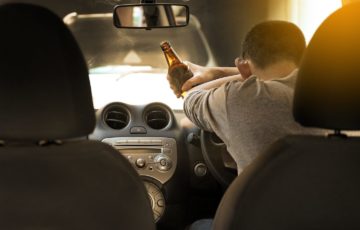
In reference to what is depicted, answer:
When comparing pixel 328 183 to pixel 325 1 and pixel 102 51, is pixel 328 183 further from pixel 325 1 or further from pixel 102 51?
pixel 102 51

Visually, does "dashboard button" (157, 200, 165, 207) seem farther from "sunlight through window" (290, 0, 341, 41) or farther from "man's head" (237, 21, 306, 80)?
"sunlight through window" (290, 0, 341, 41)

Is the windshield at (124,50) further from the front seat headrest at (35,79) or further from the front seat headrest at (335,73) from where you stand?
the front seat headrest at (335,73)

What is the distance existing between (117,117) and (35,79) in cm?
200

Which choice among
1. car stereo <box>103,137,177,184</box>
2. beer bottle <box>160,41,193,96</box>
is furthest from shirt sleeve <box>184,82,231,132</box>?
car stereo <box>103,137,177,184</box>

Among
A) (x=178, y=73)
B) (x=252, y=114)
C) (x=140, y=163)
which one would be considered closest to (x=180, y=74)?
(x=178, y=73)

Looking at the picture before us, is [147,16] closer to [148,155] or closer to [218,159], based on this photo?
[148,155]

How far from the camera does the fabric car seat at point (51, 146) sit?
204 centimetres

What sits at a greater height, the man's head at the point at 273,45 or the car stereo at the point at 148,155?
the man's head at the point at 273,45

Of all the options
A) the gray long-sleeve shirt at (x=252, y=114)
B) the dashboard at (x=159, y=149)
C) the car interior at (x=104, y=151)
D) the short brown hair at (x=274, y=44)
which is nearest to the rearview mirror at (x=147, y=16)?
the dashboard at (x=159, y=149)

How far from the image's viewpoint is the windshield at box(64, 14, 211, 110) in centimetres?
491

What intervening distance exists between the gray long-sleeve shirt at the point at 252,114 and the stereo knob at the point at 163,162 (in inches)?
37.1

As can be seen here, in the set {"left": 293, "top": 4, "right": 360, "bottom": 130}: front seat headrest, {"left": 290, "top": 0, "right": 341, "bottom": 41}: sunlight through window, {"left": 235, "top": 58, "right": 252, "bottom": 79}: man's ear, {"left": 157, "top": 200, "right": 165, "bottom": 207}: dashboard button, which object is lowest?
{"left": 157, "top": 200, "right": 165, "bottom": 207}: dashboard button

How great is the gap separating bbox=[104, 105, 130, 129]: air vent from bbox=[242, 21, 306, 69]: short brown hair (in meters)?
1.09

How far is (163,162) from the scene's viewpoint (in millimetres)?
3865
